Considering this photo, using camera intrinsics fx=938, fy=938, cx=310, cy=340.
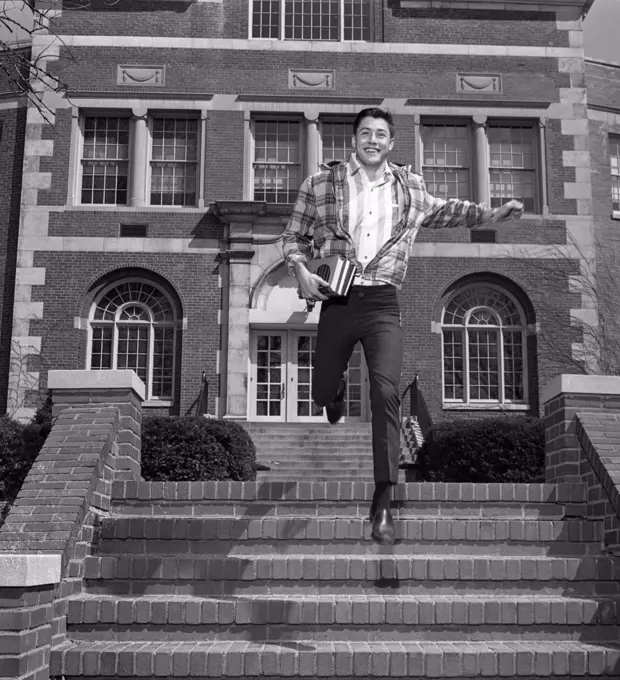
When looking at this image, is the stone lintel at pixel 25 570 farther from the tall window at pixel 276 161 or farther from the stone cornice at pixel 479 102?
the stone cornice at pixel 479 102

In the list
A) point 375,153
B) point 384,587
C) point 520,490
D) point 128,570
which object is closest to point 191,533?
point 128,570

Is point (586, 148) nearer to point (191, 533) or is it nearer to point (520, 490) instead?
point (520, 490)

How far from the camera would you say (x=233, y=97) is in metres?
19.1

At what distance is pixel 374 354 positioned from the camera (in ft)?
16.8

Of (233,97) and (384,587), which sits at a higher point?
(233,97)

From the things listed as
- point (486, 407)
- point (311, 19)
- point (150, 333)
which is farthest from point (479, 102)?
point (150, 333)

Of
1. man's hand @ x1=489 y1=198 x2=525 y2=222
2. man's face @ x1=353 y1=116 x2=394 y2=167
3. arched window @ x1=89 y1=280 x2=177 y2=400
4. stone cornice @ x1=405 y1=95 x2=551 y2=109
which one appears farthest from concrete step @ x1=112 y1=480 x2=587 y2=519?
stone cornice @ x1=405 y1=95 x2=551 y2=109

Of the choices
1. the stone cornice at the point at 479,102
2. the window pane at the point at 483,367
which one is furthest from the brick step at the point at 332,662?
the stone cornice at the point at 479,102

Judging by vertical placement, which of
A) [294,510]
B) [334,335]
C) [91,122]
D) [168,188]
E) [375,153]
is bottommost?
[294,510]

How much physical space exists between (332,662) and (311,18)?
17.0m

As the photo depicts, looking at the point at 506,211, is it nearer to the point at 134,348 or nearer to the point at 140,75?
the point at 134,348

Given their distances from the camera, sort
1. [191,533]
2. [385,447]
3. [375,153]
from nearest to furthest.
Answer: [385,447], [375,153], [191,533]

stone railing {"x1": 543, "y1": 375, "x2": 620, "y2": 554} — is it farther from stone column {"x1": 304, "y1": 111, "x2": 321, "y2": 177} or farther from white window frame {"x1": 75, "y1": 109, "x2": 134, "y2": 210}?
white window frame {"x1": 75, "y1": 109, "x2": 134, "y2": 210}

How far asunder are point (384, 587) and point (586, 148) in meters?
15.6
